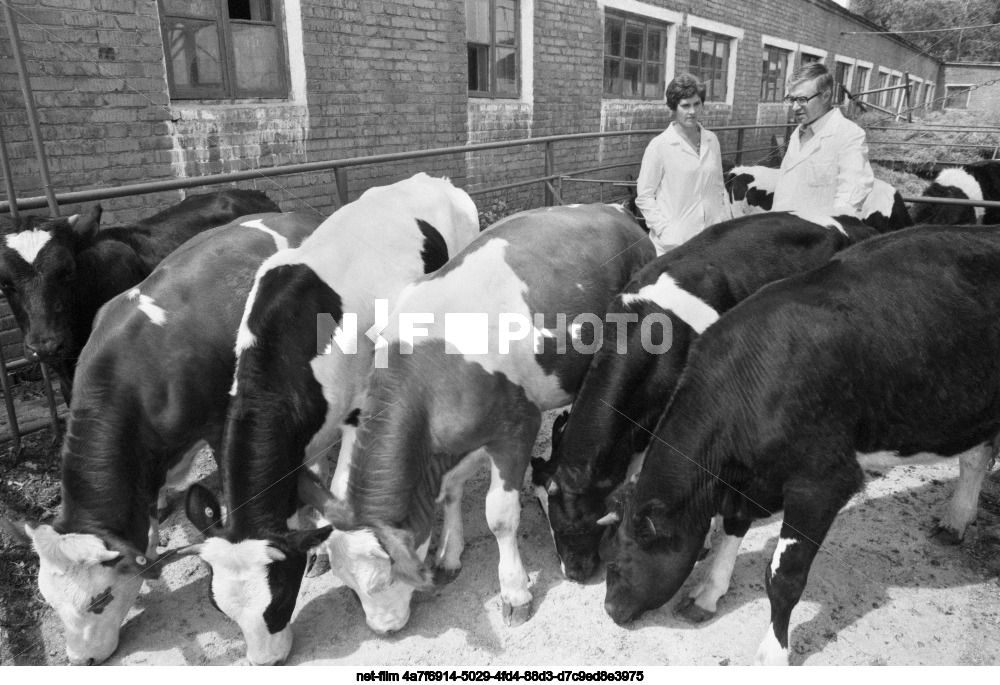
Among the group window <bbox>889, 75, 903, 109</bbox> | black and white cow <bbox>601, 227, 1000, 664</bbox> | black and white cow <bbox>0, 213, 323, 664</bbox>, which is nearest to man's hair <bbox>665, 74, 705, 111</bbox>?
black and white cow <bbox>601, 227, 1000, 664</bbox>

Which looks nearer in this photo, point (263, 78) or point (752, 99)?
point (263, 78)

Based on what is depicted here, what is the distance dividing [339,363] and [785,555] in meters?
2.05


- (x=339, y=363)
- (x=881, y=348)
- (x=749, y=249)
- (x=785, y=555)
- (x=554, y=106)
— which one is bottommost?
(x=785, y=555)

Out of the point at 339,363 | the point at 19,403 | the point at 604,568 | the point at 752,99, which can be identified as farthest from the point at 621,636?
the point at 752,99

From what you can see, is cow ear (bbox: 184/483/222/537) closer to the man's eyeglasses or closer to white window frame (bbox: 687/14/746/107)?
the man's eyeglasses

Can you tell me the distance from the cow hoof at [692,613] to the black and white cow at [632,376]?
0.42 meters

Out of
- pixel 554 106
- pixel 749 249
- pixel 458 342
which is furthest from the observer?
pixel 554 106

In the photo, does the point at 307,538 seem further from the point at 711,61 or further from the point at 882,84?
the point at 882,84

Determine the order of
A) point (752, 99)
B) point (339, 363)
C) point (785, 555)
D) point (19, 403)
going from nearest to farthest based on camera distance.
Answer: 1. point (785, 555)
2. point (339, 363)
3. point (19, 403)
4. point (752, 99)

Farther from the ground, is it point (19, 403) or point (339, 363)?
point (339, 363)

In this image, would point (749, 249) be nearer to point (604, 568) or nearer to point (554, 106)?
point (604, 568)

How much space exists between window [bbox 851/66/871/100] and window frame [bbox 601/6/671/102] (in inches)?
626

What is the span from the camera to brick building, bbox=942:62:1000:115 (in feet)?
53.8

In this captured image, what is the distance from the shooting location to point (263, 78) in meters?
6.47
